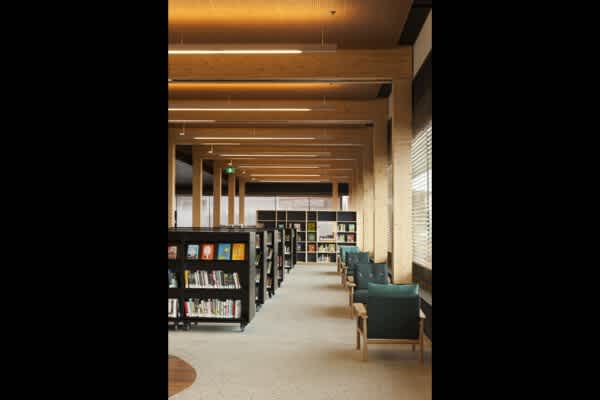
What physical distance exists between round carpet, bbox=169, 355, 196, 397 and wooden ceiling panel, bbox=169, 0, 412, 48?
422cm

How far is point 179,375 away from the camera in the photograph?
6.25 metres

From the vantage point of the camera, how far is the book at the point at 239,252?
8936mm

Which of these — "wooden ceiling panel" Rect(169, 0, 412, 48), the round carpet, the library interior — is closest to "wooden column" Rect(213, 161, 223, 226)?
the library interior

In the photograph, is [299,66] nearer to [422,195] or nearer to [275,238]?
[422,195]

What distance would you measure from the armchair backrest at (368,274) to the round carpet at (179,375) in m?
3.88

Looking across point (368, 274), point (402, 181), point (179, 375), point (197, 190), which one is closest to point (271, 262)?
point (368, 274)

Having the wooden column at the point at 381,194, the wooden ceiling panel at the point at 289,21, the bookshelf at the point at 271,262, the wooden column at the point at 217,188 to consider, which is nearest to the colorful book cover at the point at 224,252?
the wooden ceiling panel at the point at 289,21

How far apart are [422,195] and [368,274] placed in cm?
174

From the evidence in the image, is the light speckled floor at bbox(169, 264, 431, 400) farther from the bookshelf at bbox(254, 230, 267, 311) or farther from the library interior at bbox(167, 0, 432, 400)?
the bookshelf at bbox(254, 230, 267, 311)

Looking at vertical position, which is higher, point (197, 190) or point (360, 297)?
point (197, 190)

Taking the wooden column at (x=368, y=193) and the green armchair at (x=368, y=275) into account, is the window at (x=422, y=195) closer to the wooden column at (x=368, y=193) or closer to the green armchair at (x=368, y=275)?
the green armchair at (x=368, y=275)

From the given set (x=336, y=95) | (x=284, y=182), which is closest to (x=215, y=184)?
(x=284, y=182)

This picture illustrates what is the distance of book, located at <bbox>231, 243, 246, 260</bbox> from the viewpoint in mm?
8936
